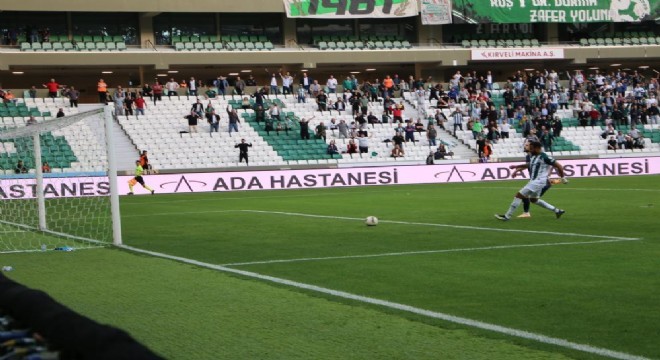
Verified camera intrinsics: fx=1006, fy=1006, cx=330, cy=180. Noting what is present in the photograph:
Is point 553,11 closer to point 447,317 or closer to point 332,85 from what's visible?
point 332,85

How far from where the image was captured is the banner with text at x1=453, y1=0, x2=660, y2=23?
204 feet

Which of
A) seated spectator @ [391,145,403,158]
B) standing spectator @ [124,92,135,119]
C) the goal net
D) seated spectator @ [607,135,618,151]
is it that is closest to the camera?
the goal net

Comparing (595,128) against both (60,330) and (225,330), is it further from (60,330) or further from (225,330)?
(60,330)

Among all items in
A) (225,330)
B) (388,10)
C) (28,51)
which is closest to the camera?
(225,330)

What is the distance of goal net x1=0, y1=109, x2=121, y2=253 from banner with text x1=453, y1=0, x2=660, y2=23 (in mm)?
28058

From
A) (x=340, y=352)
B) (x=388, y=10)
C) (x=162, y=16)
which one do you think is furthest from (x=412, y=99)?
(x=340, y=352)

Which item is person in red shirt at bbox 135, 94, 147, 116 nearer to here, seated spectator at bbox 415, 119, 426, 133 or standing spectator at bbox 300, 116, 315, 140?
standing spectator at bbox 300, 116, 315, 140

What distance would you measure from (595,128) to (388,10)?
1468 cm

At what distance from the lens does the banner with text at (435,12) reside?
6134 cm

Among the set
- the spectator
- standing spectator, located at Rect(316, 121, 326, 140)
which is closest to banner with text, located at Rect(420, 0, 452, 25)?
standing spectator, located at Rect(316, 121, 326, 140)

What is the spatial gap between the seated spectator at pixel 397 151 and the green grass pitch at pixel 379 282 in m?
25.0

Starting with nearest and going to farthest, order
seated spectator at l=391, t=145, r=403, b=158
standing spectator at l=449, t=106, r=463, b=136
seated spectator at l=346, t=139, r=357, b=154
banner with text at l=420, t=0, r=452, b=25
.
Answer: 1. seated spectator at l=346, t=139, r=357, b=154
2. seated spectator at l=391, t=145, r=403, b=158
3. standing spectator at l=449, t=106, r=463, b=136
4. banner with text at l=420, t=0, r=452, b=25

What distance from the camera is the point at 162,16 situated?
6088 cm

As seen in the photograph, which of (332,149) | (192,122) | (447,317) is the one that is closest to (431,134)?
(332,149)
